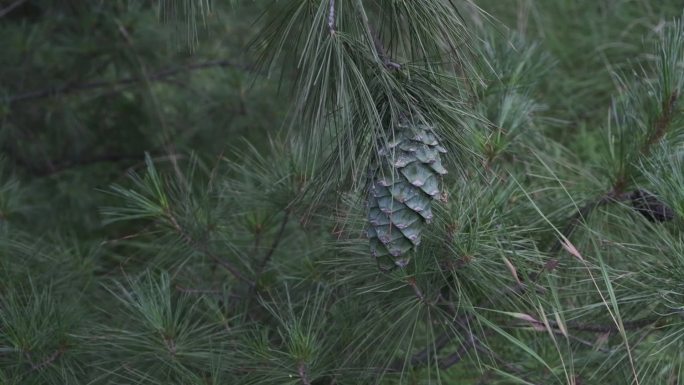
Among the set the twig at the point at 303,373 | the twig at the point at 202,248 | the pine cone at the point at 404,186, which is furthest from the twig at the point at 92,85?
the pine cone at the point at 404,186

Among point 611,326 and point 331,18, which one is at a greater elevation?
point 331,18

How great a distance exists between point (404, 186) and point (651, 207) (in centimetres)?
49

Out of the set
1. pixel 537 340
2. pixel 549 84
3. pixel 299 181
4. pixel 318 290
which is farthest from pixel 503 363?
pixel 549 84

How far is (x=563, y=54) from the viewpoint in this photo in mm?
3086

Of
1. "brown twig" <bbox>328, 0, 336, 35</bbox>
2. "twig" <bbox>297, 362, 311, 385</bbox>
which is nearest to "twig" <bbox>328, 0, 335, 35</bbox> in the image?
"brown twig" <bbox>328, 0, 336, 35</bbox>

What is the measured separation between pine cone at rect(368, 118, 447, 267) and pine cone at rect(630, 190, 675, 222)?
40 centimetres

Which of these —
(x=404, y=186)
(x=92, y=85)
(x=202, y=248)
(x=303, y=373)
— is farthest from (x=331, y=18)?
(x=92, y=85)

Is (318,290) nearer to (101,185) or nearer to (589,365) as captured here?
(589,365)

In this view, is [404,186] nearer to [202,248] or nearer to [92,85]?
[202,248]

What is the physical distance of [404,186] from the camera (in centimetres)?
104

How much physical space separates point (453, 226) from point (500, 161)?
1.34 feet

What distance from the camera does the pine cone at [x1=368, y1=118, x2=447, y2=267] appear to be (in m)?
1.03

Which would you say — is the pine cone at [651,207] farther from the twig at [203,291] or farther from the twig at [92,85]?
the twig at [92,85]

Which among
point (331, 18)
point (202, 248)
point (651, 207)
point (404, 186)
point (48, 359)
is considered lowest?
point (48, 359)
